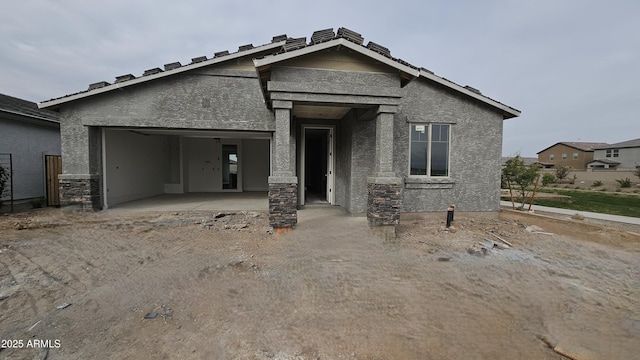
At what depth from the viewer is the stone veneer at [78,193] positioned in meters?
7.72

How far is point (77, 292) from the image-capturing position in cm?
396

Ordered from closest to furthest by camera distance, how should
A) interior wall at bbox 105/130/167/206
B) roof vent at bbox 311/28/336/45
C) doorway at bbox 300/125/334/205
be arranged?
roof vent at bbox 311/28/336/45, interior wall at bbox 105/130/167/206, doorway at bbox 300/125/334/205

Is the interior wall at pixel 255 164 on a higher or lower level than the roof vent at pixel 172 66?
lower

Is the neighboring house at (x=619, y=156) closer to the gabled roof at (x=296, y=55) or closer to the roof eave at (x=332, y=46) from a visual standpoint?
the gabled roof at (x=296, y=55)

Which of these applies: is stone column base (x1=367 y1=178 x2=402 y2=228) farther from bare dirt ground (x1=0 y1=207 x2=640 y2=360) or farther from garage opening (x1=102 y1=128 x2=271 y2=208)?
garage opening (x1=102 y1=128 x2=271 y2=208)

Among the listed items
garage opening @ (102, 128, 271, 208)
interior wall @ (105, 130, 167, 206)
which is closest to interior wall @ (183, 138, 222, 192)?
garage opening @ (102, 128, 271, 208)

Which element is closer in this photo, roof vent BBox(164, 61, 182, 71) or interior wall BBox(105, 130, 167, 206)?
roof vent BBox(164, 61, 182, 71)

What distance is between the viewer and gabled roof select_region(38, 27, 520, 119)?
592 cm

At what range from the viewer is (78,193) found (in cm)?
781

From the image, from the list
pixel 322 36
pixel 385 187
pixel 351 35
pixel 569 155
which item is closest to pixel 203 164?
pixel 322 36

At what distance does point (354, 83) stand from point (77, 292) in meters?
6.46

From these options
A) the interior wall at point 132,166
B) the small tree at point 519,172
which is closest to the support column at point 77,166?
the interior wall at point 132,166

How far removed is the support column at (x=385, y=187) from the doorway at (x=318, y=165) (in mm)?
3064

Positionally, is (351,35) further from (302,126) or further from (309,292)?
(309,292)
